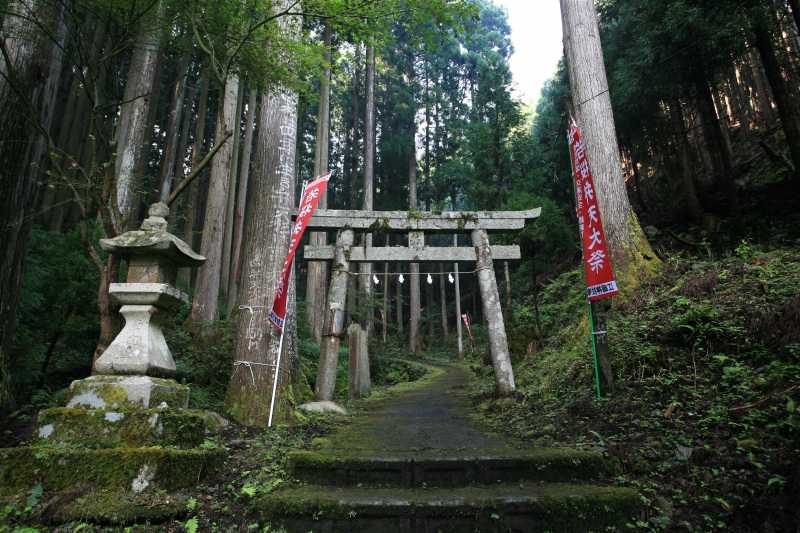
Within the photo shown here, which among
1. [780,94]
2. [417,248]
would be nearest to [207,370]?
[417,248]

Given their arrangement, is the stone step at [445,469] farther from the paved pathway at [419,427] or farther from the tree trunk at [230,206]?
the tree trunk at [230,206]

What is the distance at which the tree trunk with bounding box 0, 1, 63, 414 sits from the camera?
13.9 feet

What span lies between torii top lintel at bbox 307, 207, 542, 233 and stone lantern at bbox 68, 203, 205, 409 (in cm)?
360

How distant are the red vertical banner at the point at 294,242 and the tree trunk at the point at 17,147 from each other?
2562 mm

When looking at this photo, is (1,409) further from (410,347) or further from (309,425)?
(410,347)

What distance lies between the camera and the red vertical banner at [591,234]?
15.1 feet

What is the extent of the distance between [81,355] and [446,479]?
18.9ft

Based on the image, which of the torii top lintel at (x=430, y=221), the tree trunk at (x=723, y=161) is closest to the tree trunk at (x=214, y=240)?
the torii top lintel at (x=430, y=221)

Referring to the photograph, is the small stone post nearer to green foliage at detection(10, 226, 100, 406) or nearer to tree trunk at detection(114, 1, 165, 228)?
green foliage at detection(10, 226, 100, 406)

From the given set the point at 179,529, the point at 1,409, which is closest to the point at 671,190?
the point at 179,529

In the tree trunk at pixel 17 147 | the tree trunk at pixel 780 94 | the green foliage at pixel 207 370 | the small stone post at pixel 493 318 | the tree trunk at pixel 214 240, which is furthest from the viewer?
the tree trunk at pixel 214 240

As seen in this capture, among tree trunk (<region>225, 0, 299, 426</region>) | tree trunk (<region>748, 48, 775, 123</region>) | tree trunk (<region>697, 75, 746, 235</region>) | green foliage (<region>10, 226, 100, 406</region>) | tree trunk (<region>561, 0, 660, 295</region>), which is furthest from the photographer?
tree trunk (<region>748, 48, 775, 123</region>)

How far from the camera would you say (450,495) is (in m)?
2.88

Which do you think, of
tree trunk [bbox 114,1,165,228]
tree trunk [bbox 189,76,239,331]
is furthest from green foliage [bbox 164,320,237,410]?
tree trunk [bbox 114,1,165,228]
